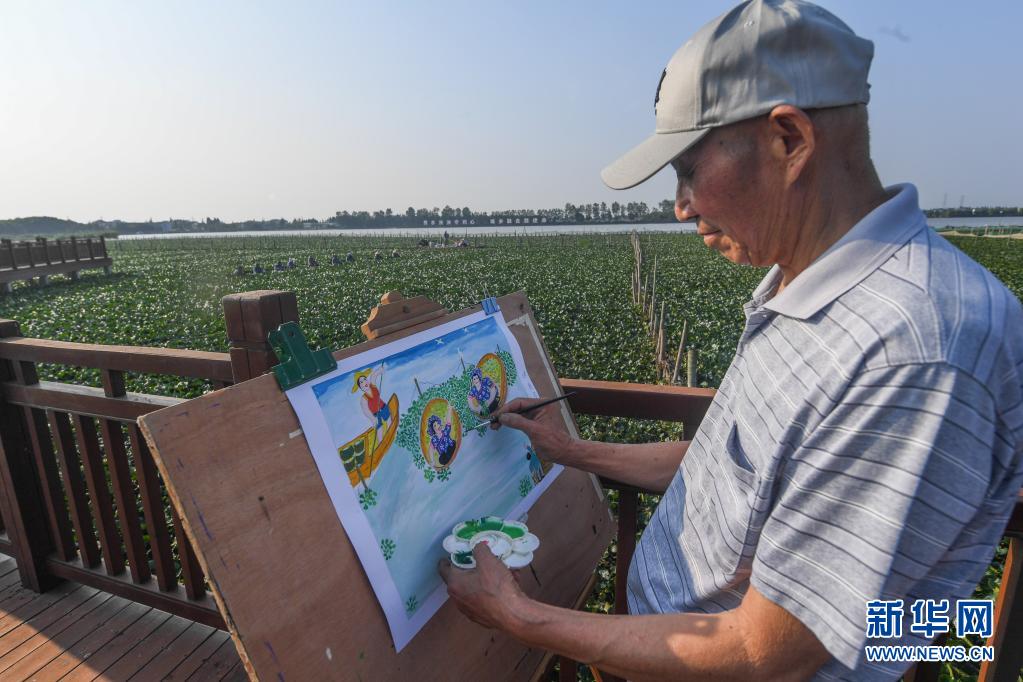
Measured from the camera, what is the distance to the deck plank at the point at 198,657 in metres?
2.08

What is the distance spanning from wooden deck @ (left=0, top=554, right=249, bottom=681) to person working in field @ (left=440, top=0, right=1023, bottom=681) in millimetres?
1529

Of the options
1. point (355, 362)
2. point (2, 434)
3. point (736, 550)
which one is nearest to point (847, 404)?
point (736, 550)

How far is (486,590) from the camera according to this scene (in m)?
1.23

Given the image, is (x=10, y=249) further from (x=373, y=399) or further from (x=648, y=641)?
(x=648, y=641)

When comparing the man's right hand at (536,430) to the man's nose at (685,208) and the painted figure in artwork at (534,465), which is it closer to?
the painted figure in artwork at (534,465)

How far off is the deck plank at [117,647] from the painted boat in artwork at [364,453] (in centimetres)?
175

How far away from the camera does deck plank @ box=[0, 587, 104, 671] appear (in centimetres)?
223

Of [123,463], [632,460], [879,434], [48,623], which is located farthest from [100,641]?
[879,434]

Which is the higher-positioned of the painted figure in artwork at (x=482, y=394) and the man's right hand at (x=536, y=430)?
the painted figure in artwork at (x=482, y=394)

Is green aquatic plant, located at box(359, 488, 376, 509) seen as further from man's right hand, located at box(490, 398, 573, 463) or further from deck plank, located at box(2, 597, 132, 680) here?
deck plank, located at box(2, 597, 132, 680)

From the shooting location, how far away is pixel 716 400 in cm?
129

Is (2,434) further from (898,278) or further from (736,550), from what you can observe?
(898,278)

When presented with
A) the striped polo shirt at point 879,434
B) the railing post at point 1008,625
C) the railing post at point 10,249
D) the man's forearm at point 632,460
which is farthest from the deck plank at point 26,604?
the railing post at point 10,249

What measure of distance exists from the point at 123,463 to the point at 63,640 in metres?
0.77
